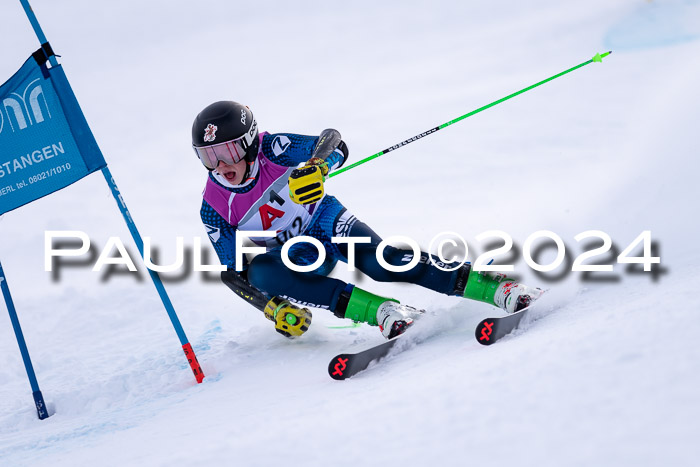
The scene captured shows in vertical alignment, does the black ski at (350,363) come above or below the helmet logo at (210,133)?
below

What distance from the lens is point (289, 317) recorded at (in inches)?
129

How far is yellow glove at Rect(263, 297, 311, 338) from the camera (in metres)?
3.27

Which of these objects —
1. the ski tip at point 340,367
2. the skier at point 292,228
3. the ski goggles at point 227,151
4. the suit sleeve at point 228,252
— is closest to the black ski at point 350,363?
the ski tip at point 340,367

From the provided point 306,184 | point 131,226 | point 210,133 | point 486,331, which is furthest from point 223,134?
point 486,331

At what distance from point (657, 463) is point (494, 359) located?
0.85 meters

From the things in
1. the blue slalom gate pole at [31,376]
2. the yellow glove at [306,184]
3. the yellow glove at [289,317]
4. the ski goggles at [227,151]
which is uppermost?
the ski goggles at [227,151]

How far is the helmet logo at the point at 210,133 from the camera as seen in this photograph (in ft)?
10.0

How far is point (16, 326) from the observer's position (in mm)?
3314

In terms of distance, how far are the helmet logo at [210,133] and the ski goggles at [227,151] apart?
3 centimetres

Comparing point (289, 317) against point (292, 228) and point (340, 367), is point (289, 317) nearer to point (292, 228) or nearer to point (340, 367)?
point (292, 228)

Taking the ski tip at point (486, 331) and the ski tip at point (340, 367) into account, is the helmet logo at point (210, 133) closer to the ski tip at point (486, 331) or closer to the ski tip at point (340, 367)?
the ski tip at point (340, 367)

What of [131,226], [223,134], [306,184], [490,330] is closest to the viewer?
[490,330]

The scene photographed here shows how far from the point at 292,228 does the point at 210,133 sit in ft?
2.16

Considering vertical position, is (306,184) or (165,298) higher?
(306,184)
